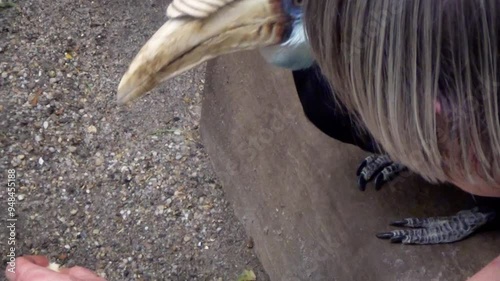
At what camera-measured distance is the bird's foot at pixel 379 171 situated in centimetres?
108

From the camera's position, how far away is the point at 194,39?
62 centimetres

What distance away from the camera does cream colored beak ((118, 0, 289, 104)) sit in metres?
0.62

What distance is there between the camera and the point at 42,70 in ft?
5.26

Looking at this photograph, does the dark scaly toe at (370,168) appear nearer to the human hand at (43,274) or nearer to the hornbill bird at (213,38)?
the hornbill bird at (213,38)

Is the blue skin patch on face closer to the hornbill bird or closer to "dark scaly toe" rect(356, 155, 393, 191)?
the hornbill bird

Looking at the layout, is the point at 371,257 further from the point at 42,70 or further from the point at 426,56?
the point at 42,70

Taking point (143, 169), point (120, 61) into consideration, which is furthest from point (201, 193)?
point (120, 61)

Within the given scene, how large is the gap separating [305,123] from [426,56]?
0.69 meters

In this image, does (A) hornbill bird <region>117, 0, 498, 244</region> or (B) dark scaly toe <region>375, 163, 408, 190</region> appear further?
(B) dark scaly toe <region>375, 163, 408, 190</region>

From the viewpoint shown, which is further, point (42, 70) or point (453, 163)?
point (42, 70)

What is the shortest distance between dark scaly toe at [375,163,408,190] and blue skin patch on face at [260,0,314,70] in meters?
0.32

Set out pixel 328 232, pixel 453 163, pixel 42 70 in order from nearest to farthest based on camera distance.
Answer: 1. pixel 453 163
2. pixel 328 232
3. pixel 42 70

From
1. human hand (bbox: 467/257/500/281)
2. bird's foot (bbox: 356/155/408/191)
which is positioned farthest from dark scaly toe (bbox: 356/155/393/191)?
human hand (bbox: 467/257/500/281)

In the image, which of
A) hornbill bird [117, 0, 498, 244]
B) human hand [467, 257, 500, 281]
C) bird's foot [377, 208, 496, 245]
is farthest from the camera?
bird's foot [377, 208, 496, 245]
